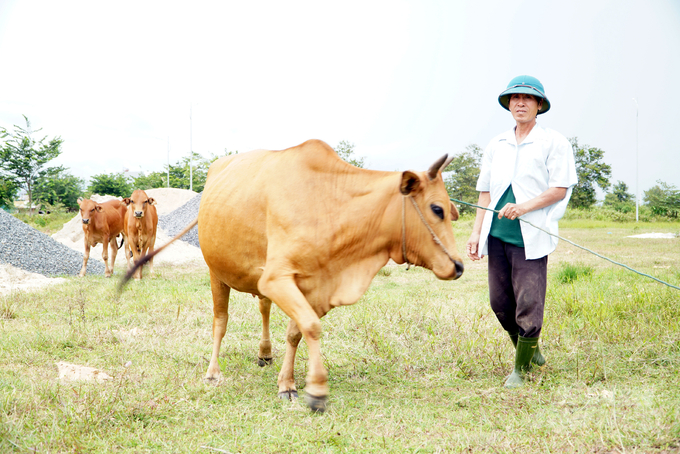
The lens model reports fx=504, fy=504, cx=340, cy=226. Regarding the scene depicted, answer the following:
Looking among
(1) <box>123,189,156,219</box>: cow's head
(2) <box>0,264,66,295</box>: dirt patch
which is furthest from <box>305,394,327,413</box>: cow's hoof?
(1) <box>123,189,156,219</box>: cow's head

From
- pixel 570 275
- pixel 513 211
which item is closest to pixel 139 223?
pixel 570 275

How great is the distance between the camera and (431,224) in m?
3.28

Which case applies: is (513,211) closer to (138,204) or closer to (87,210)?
(138,204)

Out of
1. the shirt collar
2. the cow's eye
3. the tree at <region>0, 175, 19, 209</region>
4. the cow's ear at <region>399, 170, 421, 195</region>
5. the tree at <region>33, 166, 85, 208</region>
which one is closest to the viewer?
the cow's ear at <region>399, 170, 421, 195</region>

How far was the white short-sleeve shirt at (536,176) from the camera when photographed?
3.57 metres

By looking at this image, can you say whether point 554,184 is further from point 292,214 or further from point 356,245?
point 292,214

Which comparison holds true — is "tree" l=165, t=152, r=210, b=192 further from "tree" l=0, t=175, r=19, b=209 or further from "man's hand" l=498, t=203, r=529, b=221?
"man's hand" l=498, t=203, r=529, b=221

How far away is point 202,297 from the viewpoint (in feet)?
22.9

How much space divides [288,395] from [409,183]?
165cm

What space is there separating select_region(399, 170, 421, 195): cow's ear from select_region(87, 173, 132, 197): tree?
135 ft

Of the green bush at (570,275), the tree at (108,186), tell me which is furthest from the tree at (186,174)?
the green bush at (570,275)

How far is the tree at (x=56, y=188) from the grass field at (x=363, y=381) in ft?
106

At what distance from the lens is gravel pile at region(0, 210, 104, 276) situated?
10133mm

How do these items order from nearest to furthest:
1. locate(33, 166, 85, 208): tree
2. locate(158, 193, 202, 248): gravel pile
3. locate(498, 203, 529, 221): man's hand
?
locate(498, 203, 529, 221): man's hand, locate(158, 193, 202, 248): gravel pile, locate(33, 166, 85, 208): tree
